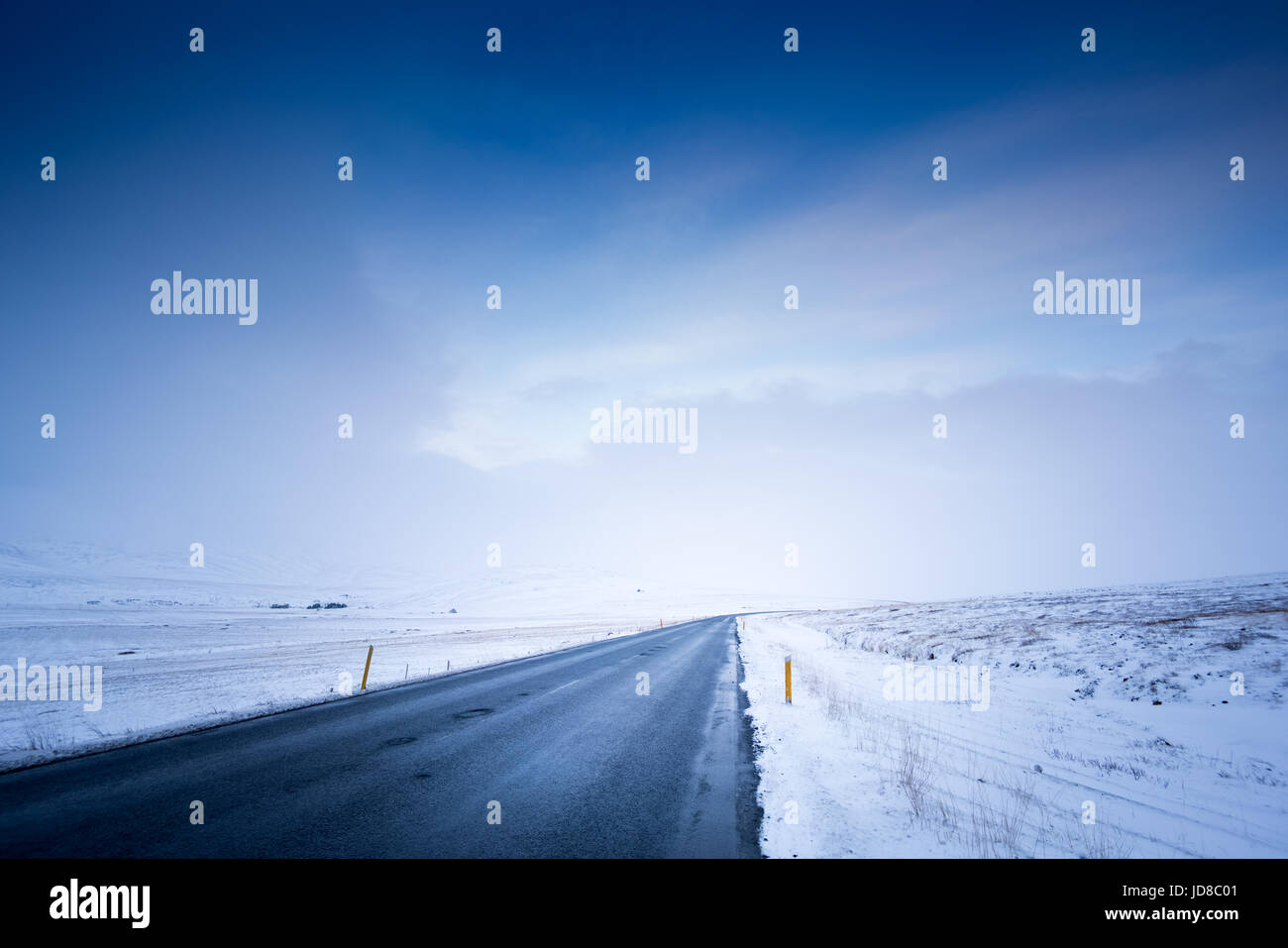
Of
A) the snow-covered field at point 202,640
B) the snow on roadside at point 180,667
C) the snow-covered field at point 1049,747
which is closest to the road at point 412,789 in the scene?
the snow-covered field at point 1049,747

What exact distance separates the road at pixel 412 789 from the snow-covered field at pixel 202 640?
245 cm

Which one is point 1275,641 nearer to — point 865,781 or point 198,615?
point 865,781

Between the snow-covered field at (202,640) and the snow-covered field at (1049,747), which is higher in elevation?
the snow-covered field at (1049,747)

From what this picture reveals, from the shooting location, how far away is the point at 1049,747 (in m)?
9.41

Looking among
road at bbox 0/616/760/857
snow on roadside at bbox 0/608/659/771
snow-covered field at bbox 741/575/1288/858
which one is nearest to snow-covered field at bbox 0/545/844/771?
snow on roadside at bbox 0/608/659/771

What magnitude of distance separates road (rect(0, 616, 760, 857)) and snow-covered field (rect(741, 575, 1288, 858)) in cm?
112

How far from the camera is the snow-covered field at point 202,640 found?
11.8m

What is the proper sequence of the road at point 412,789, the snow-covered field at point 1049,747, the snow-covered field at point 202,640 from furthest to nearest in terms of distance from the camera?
the snow-covered field at point 202,640 → the snow-covered field at point 1049,747 → the road at point 412,789

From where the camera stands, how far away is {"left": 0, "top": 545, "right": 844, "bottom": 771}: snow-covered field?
11.8 metres

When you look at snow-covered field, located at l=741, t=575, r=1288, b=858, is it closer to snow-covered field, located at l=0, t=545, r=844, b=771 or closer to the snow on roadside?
the snow on roadside

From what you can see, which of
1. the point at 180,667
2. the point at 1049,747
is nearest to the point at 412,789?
the point at 1049,747

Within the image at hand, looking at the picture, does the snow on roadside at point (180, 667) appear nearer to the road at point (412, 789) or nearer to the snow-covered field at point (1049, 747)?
the road at point (412, 789)

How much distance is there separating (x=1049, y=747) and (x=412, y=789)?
35.5 ft
